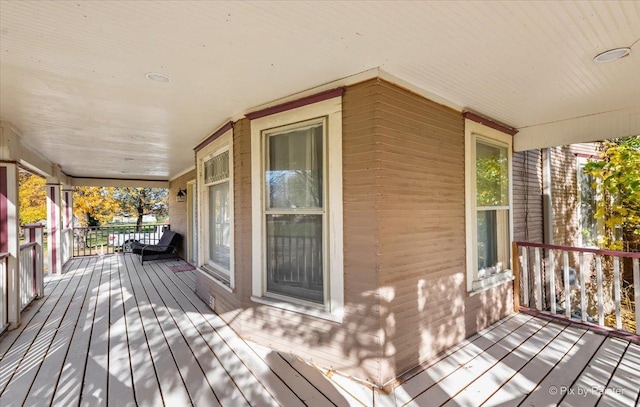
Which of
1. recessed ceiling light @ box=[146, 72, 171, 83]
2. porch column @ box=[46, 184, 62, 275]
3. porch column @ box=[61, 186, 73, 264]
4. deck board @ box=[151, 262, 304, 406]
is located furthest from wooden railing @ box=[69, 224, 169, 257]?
recessed ceiling light @ box=[146, 72, 171, 83]

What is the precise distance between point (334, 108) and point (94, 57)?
67.5 inches

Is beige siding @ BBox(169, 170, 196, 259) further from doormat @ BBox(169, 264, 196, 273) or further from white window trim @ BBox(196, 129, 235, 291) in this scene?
white window trim @ BBox(196, 129, 235, 291)

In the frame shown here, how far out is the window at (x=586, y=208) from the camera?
6.04m

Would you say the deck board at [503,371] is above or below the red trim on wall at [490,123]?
below

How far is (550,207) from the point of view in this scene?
5.07 meters

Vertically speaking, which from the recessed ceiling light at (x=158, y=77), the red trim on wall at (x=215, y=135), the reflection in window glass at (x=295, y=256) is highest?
the recessed ceiling light at (x=158, y=77)

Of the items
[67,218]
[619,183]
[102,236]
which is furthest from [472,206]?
[102,236]

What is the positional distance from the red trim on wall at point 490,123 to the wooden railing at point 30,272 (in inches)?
239

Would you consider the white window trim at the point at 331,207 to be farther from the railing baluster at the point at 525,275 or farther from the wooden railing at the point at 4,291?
the wooden railing at the point at 4,291

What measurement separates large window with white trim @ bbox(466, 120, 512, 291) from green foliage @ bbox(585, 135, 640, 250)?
97.6 inches

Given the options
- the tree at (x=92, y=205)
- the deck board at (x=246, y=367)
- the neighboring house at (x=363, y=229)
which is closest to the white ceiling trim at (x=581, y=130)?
the neighboring house at (x=363, y=229)

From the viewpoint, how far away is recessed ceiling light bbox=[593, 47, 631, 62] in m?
2.03

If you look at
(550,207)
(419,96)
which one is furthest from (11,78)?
(550,207)

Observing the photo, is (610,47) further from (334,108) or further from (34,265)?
(34,265)
